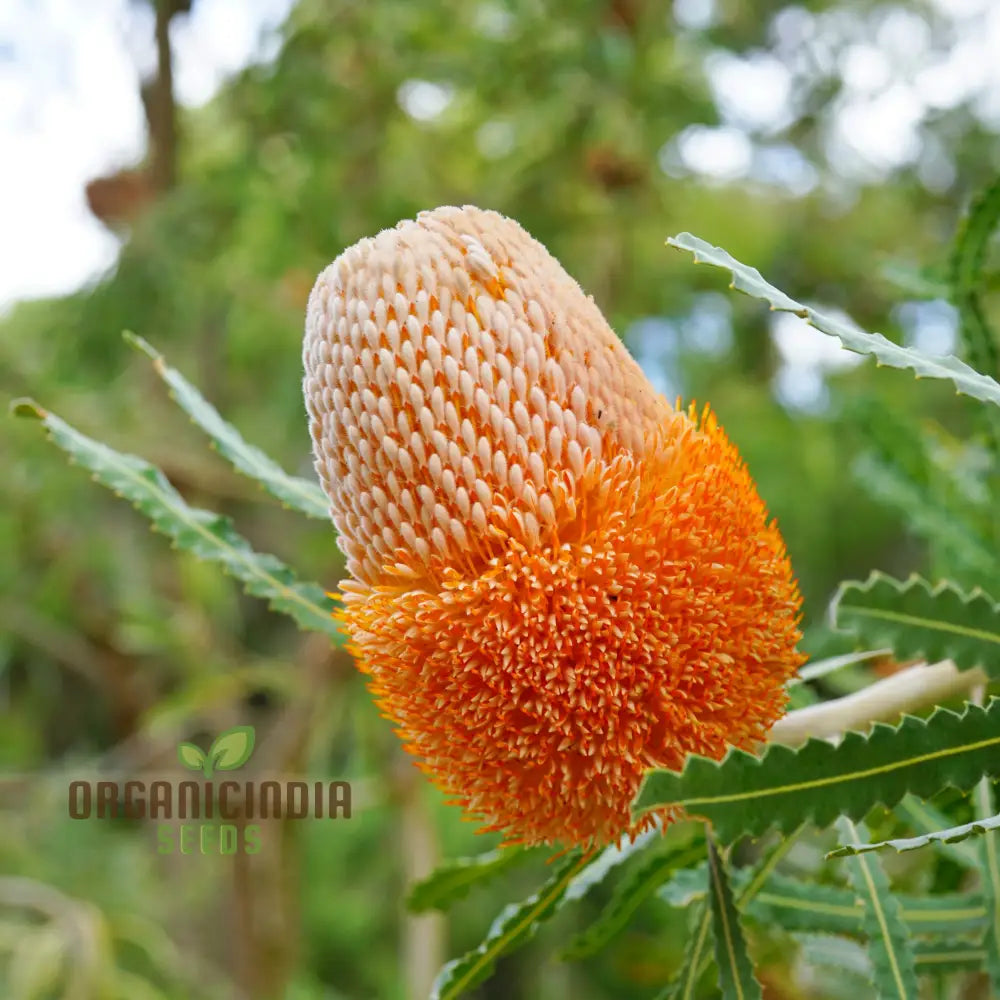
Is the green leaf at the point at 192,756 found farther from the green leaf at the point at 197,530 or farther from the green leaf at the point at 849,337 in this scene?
the green leaf at the point at 849,337

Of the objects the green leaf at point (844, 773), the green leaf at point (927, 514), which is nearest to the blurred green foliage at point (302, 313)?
the green leaf at point (927, 514)

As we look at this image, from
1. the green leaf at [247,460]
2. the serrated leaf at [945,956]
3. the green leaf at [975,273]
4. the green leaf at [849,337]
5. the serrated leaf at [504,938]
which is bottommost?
the serrated leaf at [945,956]

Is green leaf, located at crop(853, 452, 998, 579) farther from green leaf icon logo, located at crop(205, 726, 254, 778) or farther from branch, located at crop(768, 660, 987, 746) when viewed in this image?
green leaf icon logo, located at crop(205, 726, 254, 778)

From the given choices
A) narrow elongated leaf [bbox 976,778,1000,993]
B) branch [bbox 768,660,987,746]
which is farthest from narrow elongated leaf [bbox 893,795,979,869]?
branch [bbox 768,660,987,746]

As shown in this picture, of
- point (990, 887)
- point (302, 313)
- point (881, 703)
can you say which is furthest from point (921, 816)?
point (302, 313)

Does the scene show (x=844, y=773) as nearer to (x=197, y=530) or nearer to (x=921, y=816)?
(x=921, y=816)

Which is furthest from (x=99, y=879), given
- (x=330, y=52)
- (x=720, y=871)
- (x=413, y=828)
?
(x=720, y=871)
